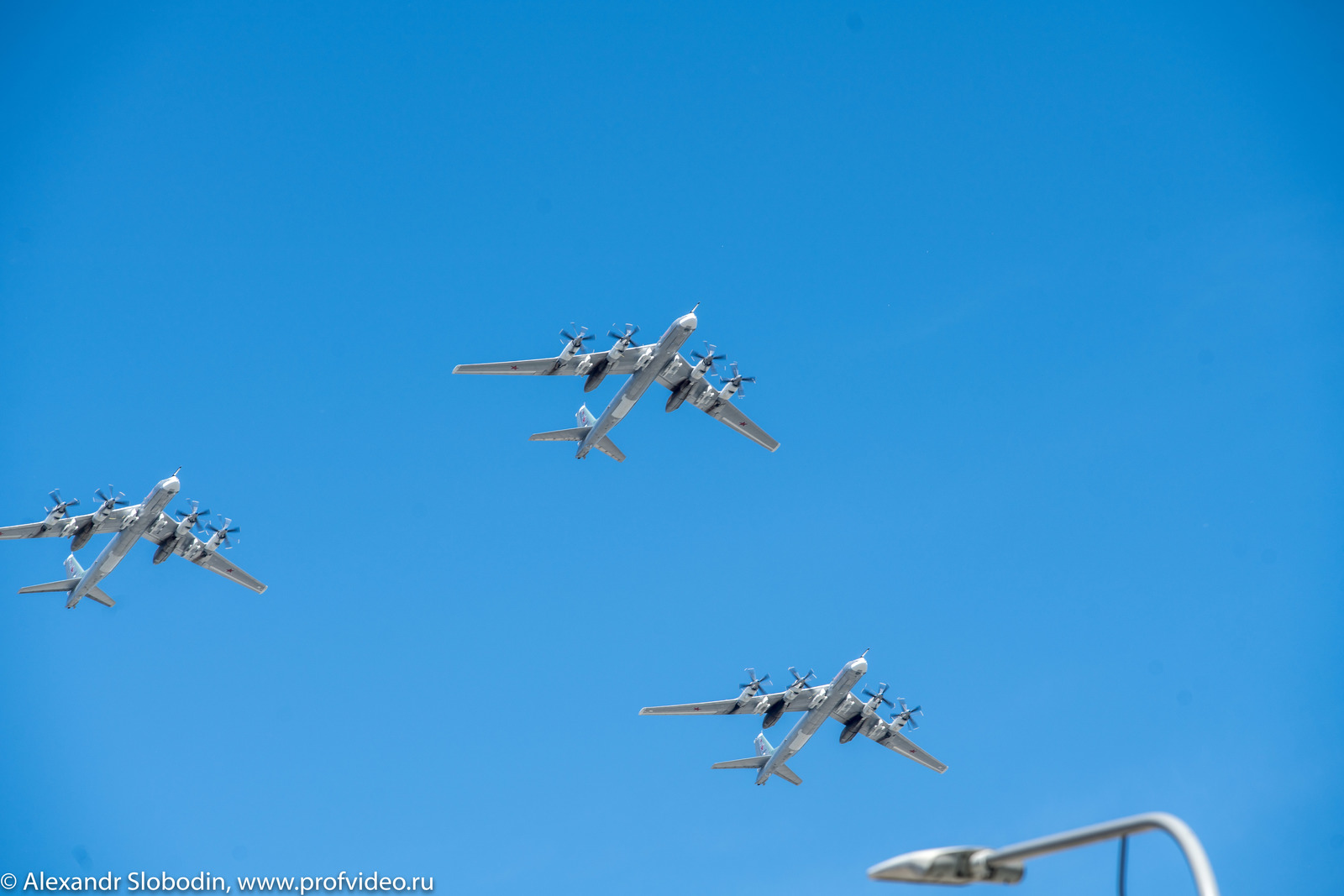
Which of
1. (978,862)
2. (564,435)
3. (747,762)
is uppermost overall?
(564,435)

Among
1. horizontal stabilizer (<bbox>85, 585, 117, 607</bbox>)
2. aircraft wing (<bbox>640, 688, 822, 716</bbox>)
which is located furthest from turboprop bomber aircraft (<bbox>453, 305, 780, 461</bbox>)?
horizontal stabilizer (<bbox>85, 585, 117, 607</bbox>)

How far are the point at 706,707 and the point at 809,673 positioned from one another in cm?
731

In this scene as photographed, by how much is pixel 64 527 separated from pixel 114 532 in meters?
3.05

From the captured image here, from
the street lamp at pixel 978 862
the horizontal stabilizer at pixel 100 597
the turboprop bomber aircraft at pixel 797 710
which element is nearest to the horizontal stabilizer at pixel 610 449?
the turboprop bomber aircraft at pixel 797 710

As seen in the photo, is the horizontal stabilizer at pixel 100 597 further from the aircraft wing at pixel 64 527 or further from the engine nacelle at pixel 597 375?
the engine nacelle at pixel 597 375

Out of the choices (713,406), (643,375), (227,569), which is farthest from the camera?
(227,569)

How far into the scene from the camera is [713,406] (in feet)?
228

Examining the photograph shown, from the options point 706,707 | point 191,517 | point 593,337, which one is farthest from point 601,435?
point 191,517

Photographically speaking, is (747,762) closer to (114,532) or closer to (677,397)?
(677,397)

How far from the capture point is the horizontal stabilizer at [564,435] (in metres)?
69.0

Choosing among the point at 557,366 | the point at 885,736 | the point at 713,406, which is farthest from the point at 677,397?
the point at 885,736

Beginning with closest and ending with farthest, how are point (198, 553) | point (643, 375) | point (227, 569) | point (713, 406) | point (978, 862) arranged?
1. point (978, 862)
2. point (643, 375)
3. point (713, 406)
4. point (198, 553)
5. point (227, 569)

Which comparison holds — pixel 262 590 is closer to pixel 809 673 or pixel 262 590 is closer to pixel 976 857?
pixel 809 673

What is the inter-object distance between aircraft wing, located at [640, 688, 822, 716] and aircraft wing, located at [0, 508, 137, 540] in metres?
37.8
